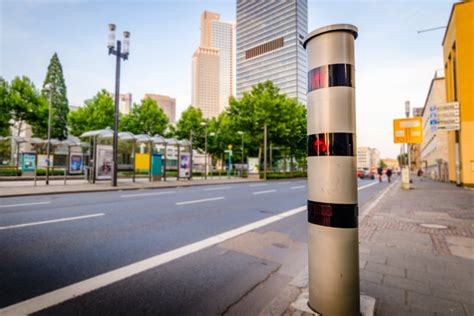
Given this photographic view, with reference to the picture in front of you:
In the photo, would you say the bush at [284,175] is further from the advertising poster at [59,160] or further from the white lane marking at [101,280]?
the white lane marking at [101,280]

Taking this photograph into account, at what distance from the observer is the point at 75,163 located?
2280 cm

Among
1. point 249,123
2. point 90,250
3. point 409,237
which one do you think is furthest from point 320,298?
point 249,123

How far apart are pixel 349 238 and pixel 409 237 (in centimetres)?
390

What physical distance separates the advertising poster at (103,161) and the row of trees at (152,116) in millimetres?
15371

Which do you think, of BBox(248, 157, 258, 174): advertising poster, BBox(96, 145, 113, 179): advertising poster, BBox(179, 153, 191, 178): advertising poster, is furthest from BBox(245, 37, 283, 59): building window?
BBox(248, 157, 258, 174): advertising poster

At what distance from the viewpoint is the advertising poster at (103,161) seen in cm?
1664

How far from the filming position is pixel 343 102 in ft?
6.07

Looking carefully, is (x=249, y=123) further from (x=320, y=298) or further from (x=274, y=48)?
(x=320, y=298)

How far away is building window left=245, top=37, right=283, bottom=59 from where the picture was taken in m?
4.52

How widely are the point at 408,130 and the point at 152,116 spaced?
106 feet

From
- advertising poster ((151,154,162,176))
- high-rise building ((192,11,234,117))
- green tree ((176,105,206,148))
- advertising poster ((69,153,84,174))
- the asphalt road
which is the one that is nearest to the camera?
the asphalt road

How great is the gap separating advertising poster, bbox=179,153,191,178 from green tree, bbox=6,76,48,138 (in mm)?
20790

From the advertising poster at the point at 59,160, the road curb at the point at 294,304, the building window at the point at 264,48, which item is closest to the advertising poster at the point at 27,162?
the advertising poster at the point at 59,160

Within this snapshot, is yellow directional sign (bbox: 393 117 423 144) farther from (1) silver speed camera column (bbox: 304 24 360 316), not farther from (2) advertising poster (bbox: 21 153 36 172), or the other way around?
(2) advertising poster (bbox: 21 153 36 172)
